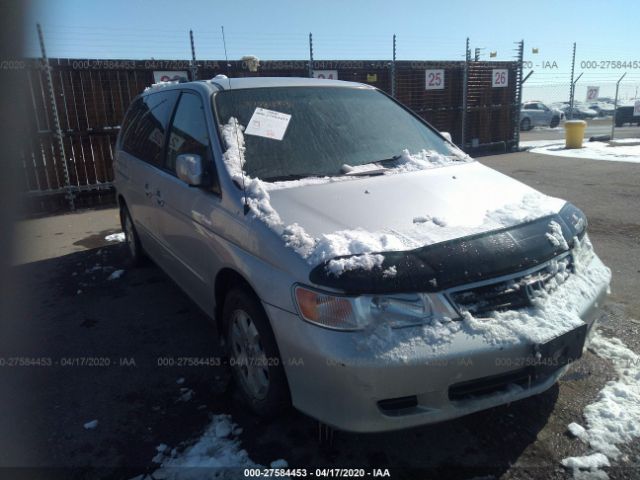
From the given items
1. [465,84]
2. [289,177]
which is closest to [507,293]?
[289,177]

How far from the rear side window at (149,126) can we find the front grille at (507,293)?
2.72 metres

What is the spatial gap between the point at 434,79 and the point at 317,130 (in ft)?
37.7

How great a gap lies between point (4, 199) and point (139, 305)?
629 cm

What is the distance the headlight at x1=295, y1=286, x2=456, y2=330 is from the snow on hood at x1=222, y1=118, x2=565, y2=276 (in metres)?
0.14

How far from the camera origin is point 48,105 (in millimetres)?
8898

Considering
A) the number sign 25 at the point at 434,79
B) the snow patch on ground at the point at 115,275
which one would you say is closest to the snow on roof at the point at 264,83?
the snow patch on ground at the point at 115,275

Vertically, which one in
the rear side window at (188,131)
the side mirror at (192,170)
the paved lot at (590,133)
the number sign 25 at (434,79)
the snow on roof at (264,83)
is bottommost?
the paved lot at (590,133)

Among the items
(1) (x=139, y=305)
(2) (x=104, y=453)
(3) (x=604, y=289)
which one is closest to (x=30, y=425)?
(2) (x=104, y=453)

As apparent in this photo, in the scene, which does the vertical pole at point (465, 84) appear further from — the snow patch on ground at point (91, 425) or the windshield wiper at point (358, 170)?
the snow patch on ground at point (91, 425)

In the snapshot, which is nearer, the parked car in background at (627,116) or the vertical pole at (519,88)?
the vertical pole at (519,88)

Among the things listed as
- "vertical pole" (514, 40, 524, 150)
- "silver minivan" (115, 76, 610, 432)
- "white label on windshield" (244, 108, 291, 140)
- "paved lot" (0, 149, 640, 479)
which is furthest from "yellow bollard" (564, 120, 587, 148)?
"white label on windshield" (244, 108, 291, 140)

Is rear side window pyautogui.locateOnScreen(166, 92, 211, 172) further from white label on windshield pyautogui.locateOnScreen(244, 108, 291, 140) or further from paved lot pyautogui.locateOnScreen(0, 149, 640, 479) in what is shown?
paved lot pyautogui.locateOnScreen(0, 149, 640, 479)

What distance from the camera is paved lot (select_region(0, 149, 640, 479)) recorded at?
97.7 inches

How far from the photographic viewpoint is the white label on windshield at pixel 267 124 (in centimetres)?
318
